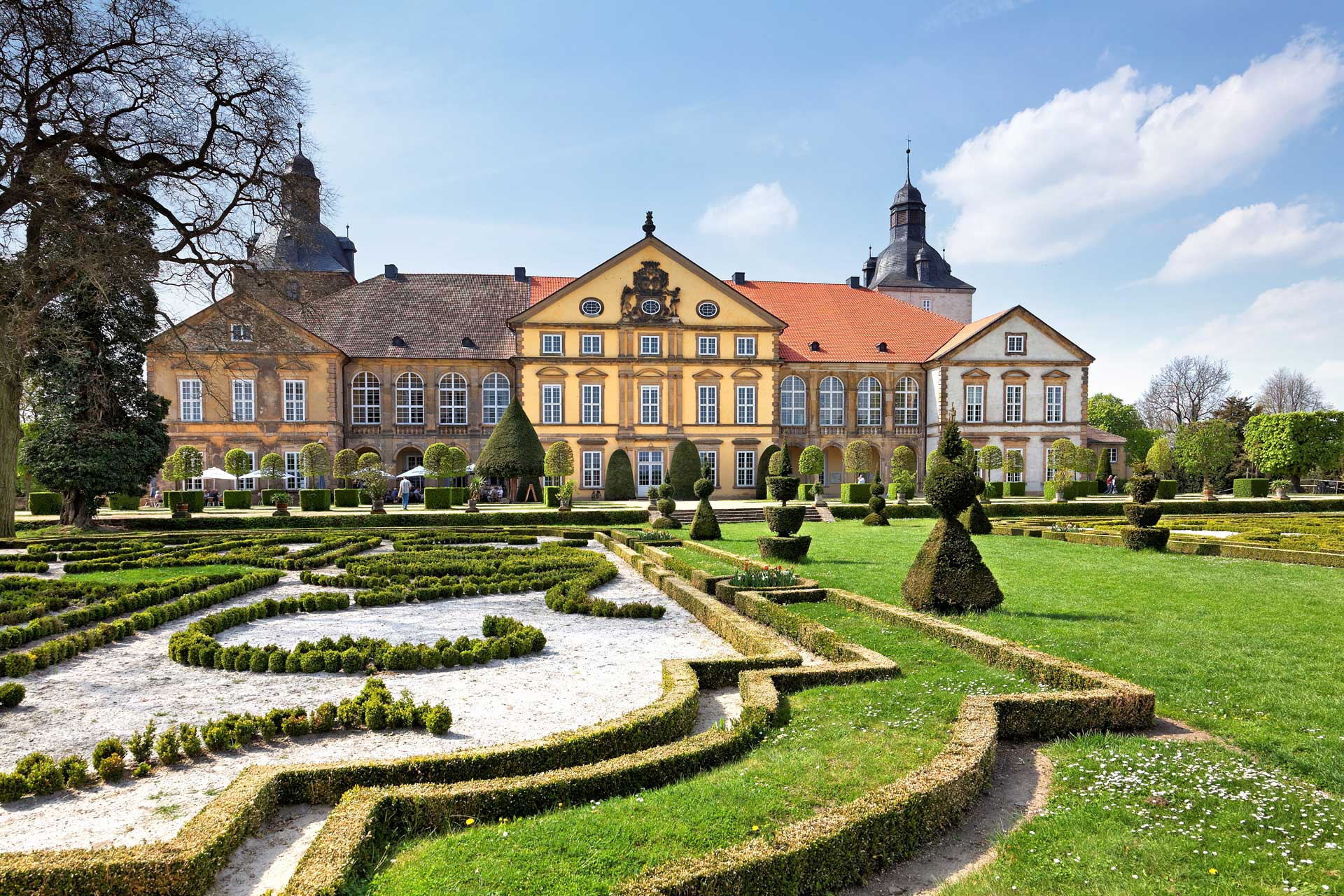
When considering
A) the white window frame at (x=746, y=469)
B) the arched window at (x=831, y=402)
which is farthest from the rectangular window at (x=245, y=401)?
the arched window at (x=831, y=402)

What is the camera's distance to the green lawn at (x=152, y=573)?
13.5 metres

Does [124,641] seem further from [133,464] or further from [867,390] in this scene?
[867,390]

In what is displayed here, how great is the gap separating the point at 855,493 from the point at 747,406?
847cm

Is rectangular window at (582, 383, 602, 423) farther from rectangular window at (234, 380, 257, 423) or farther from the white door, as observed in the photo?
rectangular window at (234, 380, 257, 423)

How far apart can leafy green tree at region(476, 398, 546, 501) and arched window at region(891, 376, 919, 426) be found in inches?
786

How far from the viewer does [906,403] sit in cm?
4325

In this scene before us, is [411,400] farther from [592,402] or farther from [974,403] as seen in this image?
[974,403]

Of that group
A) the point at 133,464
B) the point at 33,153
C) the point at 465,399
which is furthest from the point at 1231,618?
the point at 465,399

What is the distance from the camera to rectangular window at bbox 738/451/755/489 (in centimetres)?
4075

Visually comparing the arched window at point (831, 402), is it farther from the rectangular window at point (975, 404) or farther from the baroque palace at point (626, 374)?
the rectangular window at point (975, 404)

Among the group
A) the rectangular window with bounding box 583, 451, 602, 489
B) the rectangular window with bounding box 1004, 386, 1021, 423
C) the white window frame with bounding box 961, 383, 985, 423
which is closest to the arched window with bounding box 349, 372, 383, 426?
the rectangular window with bounding box 583, 451, 602, 489

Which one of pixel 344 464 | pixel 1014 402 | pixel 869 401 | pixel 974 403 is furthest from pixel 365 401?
pixel 1014 402

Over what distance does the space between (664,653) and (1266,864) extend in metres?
5.80

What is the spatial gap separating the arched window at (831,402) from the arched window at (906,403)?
9.42ft
